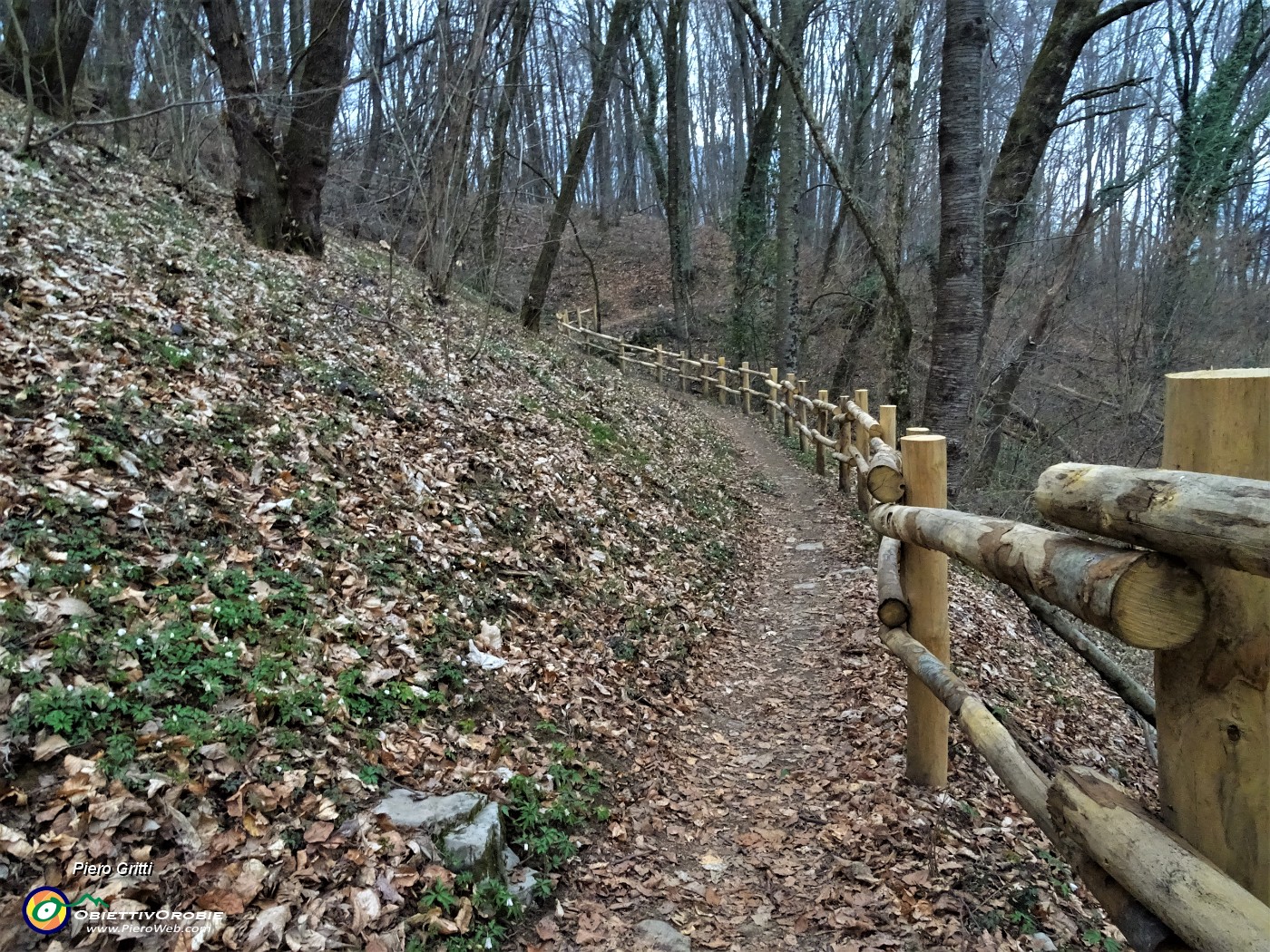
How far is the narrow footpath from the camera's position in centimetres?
306

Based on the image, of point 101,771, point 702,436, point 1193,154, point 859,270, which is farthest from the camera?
point 859,270

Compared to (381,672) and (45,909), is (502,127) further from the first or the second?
(45,909)

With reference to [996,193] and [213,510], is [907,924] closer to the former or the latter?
[213,510]

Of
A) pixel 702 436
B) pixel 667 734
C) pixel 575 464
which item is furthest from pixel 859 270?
pixel 667 734

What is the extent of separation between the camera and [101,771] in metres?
2.67

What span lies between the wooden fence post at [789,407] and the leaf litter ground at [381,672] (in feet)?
25.3

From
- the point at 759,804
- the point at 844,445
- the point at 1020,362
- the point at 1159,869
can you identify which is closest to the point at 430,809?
the point at 759,804

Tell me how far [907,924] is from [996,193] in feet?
29.7

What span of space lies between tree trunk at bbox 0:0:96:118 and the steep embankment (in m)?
1.87

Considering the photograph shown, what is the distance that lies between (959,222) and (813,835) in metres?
6.42

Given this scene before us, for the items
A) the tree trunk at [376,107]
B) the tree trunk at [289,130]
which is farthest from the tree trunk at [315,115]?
the tree trunk at [376,107]

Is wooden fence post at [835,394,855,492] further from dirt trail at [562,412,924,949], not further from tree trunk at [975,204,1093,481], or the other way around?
tree trunk at [975,204,1093,481]

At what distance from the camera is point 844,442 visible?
10250mm

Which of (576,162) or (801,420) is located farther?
(801,420)
